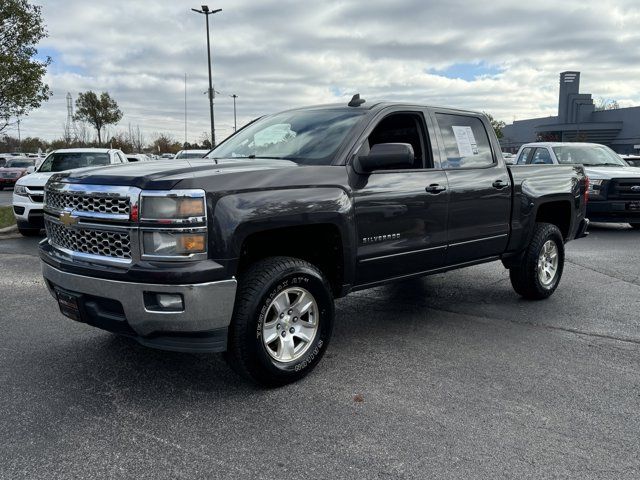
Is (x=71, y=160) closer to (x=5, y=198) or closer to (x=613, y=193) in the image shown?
(x=613, y=193)

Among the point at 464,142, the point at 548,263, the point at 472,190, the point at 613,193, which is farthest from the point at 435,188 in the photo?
the point at 613,193

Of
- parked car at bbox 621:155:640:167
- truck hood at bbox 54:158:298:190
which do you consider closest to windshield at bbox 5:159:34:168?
parked car at bbox 621:155:640:167

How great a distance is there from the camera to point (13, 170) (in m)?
28.7

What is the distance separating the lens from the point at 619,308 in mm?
5969

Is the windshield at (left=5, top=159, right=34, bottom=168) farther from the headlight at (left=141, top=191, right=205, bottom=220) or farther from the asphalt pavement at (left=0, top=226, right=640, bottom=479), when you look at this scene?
the headlight at (left=141, top=191, right=205, bottom=220)

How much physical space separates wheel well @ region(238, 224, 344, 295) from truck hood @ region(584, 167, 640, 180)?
9.00 m

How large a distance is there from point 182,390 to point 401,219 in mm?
2064

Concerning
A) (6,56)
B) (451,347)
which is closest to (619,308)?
(451,347)

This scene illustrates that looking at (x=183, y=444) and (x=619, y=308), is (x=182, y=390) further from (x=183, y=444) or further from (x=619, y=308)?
(x=619, y=308)

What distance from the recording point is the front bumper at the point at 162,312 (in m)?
3.36

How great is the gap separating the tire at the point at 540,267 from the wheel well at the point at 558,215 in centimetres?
32

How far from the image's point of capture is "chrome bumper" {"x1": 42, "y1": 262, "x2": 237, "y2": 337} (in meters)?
3.35

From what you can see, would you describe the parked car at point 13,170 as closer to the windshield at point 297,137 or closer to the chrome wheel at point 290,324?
the windshield at point 297,137

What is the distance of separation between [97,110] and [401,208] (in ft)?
154
